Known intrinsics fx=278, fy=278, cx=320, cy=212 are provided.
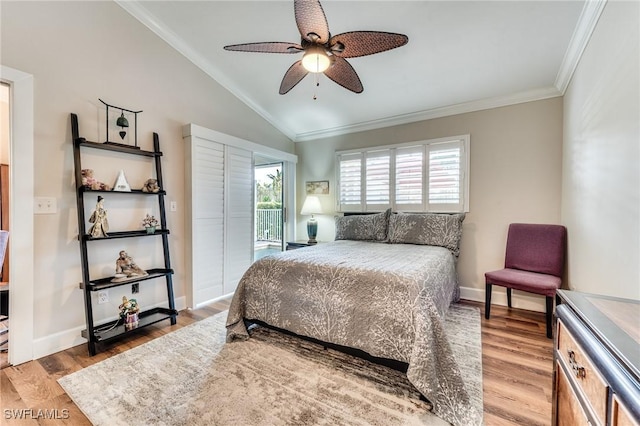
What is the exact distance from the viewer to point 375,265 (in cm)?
210

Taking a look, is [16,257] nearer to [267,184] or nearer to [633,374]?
[633,374]

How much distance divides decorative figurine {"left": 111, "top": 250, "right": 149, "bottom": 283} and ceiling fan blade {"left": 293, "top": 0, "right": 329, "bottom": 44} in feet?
8.10

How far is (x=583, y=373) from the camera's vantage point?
32.9 inches

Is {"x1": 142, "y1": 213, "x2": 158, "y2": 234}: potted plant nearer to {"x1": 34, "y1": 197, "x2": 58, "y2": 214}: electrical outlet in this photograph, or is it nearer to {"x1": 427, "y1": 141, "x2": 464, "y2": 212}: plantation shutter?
{"x1": 34, "y1": 197, "x2": 58, "y2": 214}: electrical outlet

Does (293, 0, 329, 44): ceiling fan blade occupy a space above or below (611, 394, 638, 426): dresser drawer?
above

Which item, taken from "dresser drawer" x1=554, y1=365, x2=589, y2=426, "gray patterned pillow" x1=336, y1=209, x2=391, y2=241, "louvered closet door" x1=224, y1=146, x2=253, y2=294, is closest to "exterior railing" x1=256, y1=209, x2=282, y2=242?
"louvered closet door" x1=224, y1=146, x2=253, y2=294

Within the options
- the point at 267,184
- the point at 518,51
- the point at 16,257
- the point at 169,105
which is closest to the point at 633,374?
the point at 518,51

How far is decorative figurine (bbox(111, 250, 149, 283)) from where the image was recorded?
2.54m

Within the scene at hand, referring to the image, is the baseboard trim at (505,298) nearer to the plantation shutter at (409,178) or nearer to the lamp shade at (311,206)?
the plantation shutter at (409,178)

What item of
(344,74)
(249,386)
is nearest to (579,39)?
(344,74)

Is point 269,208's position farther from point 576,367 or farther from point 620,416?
point 620,416

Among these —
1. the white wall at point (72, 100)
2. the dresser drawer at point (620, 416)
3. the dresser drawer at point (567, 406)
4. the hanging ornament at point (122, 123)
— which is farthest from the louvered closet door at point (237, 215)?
the dresser drawer at point (620, 416)

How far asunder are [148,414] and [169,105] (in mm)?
2889

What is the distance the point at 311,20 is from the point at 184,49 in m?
2.24
